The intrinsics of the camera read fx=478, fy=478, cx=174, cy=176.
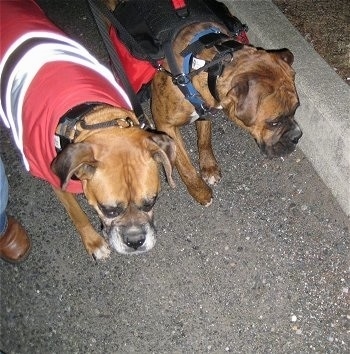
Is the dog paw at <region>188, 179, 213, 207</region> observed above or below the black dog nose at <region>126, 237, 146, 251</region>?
below

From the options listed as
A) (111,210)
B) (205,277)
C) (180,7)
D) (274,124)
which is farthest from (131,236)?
(180,7)

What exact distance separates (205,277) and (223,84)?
4.91 ft

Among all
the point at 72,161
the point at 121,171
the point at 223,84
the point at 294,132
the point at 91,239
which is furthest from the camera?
the point at 91,239

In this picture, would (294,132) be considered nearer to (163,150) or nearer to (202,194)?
(202,194)

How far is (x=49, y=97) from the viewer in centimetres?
316

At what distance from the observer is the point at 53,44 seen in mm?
3375

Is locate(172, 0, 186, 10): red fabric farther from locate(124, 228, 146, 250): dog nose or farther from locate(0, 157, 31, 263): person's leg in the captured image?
locate(0, 157, 31, 263): person's leg

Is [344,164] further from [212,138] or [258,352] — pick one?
[258,352]

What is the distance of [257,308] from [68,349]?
4.70 ft

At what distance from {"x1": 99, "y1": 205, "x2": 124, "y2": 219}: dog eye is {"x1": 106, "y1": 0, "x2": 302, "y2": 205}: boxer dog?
3.31 ft

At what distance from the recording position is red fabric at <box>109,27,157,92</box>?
12.5 feet

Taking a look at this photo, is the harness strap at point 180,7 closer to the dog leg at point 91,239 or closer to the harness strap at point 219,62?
the harness strap at point 219,62

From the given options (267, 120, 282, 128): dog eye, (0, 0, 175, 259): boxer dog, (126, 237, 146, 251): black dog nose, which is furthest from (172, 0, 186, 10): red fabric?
(126, 237, 146, 251): black dog nose

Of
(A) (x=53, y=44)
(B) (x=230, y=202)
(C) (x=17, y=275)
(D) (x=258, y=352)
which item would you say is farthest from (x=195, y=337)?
(A) (x=53, y=44)
